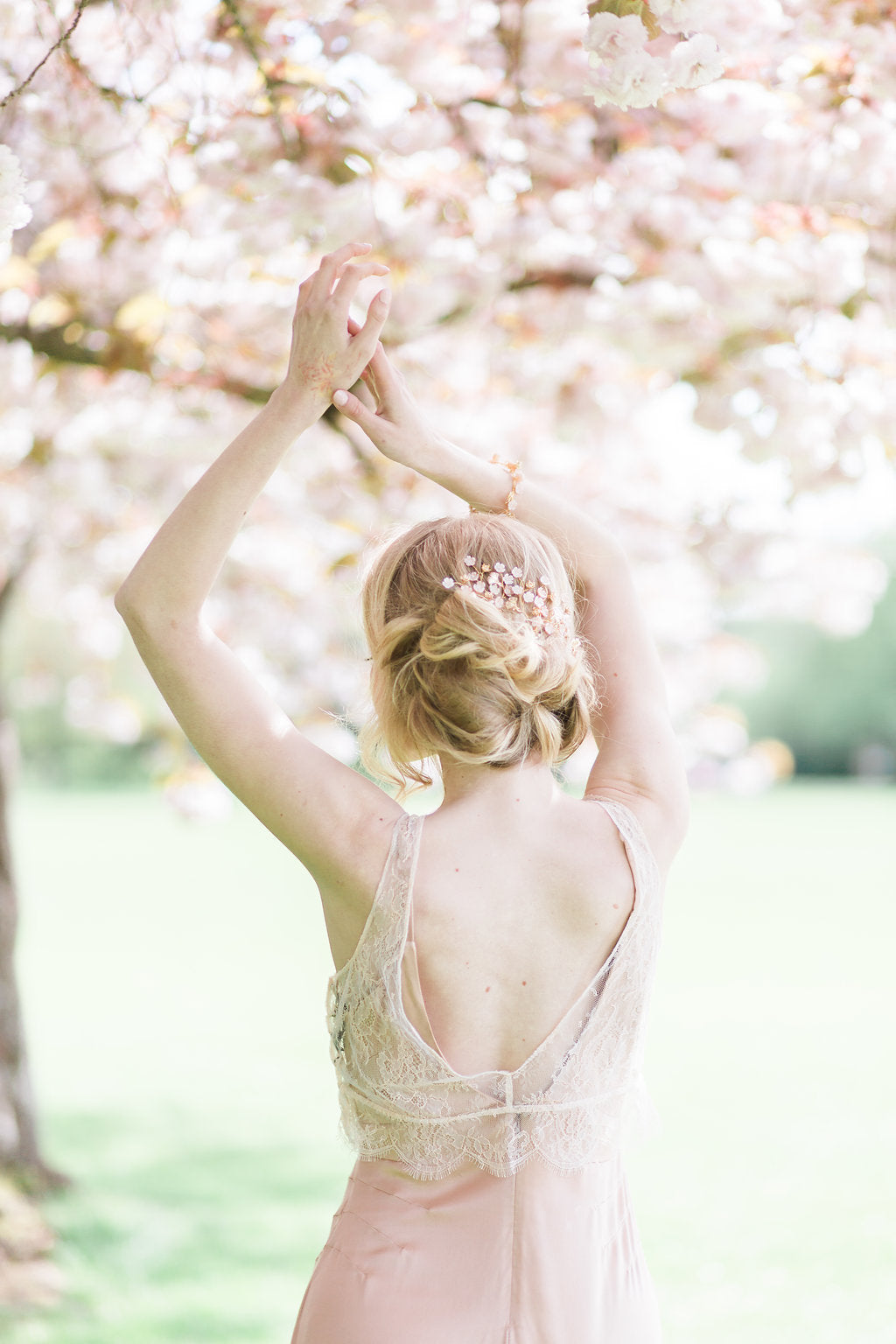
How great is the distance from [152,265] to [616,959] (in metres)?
2.54

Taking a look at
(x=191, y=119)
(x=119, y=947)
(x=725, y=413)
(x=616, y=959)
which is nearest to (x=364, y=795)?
(x=616, y=959)

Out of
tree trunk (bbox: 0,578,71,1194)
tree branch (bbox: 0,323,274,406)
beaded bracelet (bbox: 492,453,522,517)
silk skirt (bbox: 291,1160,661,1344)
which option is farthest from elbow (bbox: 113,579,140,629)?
tree trunk (bbox: 0,578,71,1194)

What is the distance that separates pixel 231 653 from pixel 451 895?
1.06 ft

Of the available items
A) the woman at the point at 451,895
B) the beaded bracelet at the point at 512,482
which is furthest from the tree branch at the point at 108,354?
the woman at the point at 451,895

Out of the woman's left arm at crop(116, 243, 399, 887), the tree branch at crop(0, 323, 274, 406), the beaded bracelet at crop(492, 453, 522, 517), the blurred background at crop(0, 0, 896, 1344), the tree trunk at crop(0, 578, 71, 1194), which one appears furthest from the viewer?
the tree trunk at crop(0, 578, 71, 1194)

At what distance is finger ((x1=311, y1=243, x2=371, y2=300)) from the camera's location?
1257 mm

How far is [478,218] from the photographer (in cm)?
312

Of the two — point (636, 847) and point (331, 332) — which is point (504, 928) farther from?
point (331, 332)

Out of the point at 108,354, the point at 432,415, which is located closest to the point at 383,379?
the point at 108,354

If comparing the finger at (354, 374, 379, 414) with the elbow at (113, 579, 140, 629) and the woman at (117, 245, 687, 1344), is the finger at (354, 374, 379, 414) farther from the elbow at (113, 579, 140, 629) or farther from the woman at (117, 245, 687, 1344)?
the elbow at (113, 579, 140, 629)

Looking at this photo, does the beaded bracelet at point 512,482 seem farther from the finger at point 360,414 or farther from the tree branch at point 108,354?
the tree branch at point 108,354

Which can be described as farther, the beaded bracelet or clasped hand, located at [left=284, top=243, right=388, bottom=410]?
the beaded bracelet

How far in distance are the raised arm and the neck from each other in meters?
0.10

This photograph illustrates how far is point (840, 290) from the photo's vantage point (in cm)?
278
